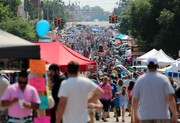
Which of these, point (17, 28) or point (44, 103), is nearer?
point (44, 103)

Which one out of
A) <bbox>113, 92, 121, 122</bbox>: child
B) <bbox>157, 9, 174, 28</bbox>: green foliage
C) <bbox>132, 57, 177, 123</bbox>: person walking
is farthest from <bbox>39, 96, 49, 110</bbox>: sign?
<bbox>157, 9, 174, 28</bbox>: green foliage

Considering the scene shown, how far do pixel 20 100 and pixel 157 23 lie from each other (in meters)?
44.4

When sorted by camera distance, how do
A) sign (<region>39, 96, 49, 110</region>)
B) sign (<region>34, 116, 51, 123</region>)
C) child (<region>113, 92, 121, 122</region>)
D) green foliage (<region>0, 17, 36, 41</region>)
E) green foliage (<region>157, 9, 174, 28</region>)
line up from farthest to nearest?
green foliage (<region>0, 17, 36, 41</region>), green foliage (<region>157, 9, 174, 28</region>), child (<region>113, 92, 121, 122</region>), sign (<region>39, 96, 49, 110</region>), sign (<region>34, 116, 51, 123</region>)

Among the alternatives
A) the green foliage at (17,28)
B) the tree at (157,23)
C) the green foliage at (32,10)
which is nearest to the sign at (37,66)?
the tree at (157,23)

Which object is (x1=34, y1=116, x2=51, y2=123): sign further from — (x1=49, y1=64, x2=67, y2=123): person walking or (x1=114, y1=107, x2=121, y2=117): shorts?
(x1=114, y1=107, x2=121, y2=117): shorts

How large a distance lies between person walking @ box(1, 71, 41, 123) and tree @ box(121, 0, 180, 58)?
4083 cm

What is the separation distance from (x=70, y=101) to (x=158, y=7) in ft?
148

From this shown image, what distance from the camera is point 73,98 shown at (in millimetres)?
9148

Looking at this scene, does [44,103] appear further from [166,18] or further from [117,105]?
[166,18]

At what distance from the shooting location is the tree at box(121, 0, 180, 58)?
167 ft

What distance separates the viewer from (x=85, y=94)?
9203 mm

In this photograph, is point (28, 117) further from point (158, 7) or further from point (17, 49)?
point (158, 7)

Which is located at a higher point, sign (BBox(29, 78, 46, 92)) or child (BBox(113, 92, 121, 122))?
sign (BBox(29, 78, 46, 92))

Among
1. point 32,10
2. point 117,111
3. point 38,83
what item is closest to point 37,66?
point 38,83
